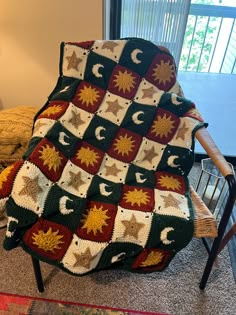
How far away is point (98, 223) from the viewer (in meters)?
0.94

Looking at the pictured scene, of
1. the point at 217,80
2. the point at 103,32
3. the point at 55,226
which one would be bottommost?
the point at 55,226

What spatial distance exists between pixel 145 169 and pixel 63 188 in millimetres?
397

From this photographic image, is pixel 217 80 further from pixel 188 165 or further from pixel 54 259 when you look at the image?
pixel 54 259

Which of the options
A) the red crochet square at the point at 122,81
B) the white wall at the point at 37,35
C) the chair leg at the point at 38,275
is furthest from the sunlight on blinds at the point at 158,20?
the chair leg at the point at 38,275

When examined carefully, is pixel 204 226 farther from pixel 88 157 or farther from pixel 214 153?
pixel 88 157

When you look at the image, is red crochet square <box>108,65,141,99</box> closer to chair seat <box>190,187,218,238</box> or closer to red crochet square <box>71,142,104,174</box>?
red crochet square <box>71,142,104,174</box>

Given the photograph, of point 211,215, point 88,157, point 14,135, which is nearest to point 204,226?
point 211,215

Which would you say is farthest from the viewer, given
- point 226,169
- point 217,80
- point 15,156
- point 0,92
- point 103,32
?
point 217,80

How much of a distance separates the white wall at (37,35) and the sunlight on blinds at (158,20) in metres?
0.17

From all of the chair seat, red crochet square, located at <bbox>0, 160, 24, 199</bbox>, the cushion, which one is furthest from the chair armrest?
the cushion

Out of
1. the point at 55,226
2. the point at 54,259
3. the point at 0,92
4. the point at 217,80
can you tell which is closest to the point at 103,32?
the point at 0,92

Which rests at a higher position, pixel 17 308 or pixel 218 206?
pixel 218 206

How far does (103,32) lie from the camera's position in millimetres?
1471

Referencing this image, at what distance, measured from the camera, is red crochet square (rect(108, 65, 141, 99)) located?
1215mm
